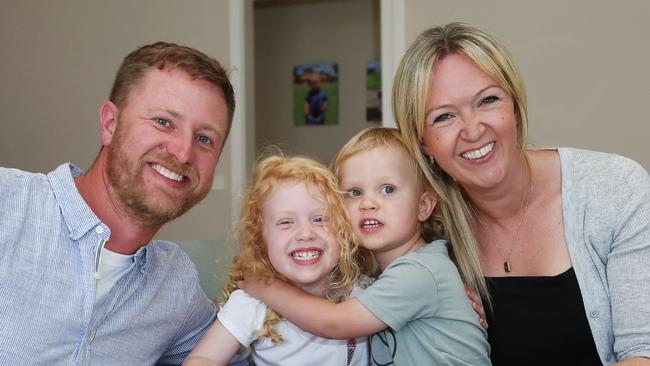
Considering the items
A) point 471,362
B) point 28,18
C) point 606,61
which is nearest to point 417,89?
point 471,362

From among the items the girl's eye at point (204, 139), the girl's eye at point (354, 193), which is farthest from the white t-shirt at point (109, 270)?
the girl's eye at point (354, 193)

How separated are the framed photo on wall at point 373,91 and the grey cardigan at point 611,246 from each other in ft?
17.0

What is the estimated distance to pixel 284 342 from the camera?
153 centimetres

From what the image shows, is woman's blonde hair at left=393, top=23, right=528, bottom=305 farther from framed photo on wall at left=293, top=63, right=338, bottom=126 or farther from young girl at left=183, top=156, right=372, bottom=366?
framed photo on wall at left=293, top=63, right=338, bottom=126

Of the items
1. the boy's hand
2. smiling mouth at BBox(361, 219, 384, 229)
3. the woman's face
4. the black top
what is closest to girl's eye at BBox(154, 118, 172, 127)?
the boy's hand

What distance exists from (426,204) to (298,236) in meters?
0.39

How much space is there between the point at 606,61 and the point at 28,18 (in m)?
4.34

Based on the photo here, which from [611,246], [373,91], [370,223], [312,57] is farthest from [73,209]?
[312,57]

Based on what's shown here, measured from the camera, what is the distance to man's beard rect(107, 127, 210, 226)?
144 cm

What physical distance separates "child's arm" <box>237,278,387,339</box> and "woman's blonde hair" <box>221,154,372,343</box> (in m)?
0.06

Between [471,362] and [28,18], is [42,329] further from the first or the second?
[28,18]

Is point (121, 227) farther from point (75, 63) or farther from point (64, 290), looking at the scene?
point (75, 63)

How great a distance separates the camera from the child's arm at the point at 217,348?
1.46 metres

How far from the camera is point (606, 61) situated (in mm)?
3756
